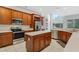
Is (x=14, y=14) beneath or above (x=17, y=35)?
above

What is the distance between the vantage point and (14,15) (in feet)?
21.2

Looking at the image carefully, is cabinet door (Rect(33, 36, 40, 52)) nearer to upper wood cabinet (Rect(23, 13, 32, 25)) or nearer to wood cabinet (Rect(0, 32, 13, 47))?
wood cabinet (Rect(0, 32, 13, 47))

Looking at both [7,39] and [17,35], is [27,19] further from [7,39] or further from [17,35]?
[7,39]

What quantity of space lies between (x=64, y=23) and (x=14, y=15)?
4.76 m

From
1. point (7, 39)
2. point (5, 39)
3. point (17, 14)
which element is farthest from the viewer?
point (17, 14)

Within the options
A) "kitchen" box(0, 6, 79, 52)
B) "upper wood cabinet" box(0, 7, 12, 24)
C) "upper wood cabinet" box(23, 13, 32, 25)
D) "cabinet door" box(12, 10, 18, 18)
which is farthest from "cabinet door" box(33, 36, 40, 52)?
"upper wood cabinet" box(23, 13, 32, 25)

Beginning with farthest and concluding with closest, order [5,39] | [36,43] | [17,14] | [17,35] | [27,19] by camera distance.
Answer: [27,19], [17,14], [17,35], [5,39], [36,43]

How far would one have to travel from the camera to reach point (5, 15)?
5.61m

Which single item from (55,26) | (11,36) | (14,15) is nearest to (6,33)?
(11,36)

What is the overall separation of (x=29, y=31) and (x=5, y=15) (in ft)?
8.33

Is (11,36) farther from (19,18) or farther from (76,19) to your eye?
(76,19)

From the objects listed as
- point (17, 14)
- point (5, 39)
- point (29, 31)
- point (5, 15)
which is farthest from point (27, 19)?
point (5, 39)
